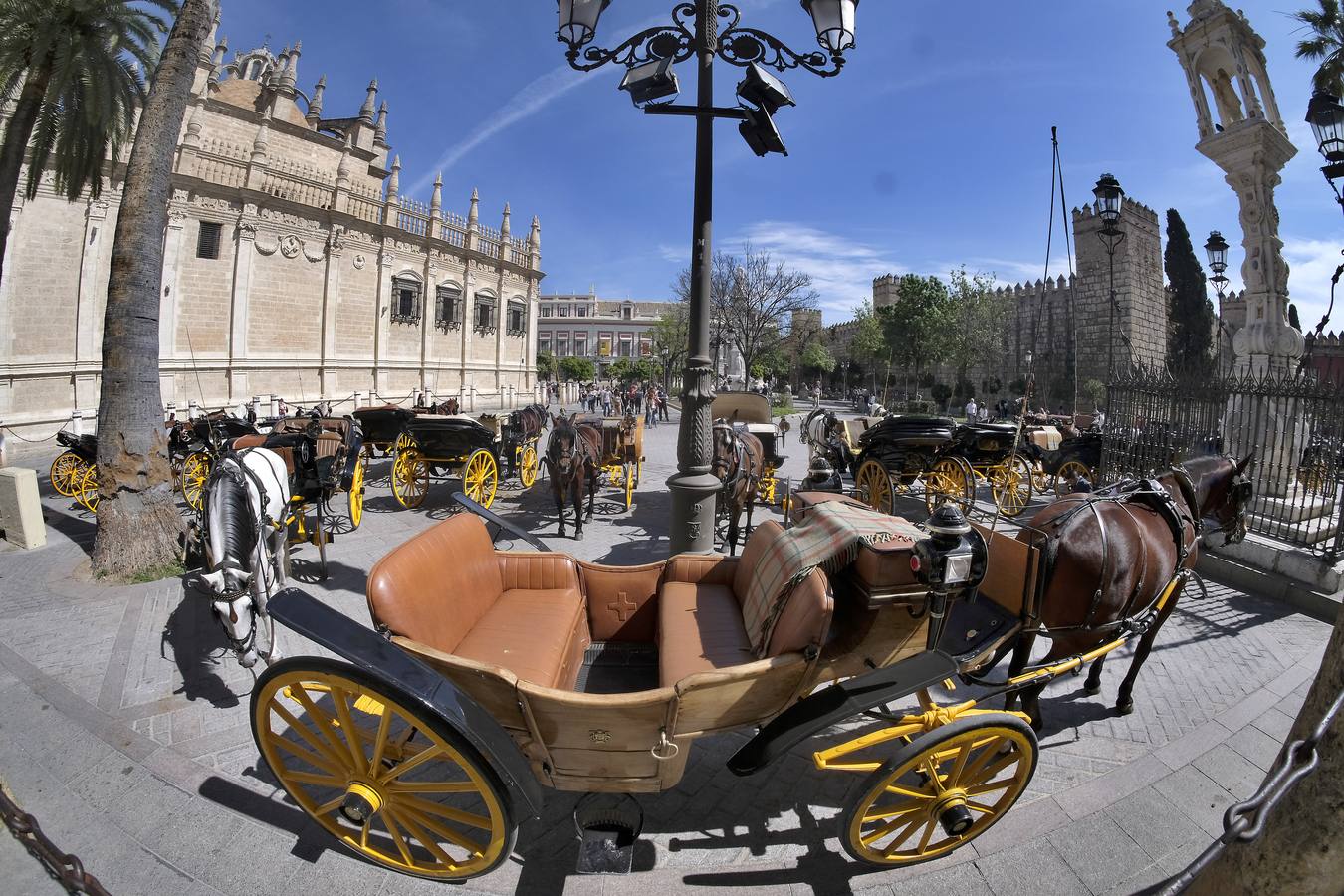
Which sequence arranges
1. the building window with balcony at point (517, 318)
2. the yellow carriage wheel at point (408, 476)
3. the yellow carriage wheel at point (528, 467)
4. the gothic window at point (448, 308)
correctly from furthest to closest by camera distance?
1. the building window with balcony at point (517, 318)
2. the gothic window at point (448, 308)
3. the yellow carriage wheel at point (528, 467)
4. the yellow carriage wheel at point (408, 476)

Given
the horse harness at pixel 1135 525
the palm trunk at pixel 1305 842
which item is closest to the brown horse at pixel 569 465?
the horse harness at pixel 1135 525

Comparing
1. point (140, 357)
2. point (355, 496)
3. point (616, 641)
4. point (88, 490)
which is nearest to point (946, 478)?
point (616, 641)

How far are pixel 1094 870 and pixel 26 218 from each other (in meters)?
25.6

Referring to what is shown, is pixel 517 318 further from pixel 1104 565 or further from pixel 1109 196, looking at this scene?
pixel 1104 565

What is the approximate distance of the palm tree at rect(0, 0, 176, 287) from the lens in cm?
821

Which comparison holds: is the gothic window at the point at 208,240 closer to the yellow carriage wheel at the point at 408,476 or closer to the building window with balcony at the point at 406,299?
the building window with balcony at the point at 406,299

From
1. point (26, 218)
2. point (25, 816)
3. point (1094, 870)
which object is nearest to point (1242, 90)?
point (1094, 870)

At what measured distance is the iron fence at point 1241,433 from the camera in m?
6.41

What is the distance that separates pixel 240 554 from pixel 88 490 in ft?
26.1

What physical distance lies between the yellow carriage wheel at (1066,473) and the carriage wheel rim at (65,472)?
1541 centimetres

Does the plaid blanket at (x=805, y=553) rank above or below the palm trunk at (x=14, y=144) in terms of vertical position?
below

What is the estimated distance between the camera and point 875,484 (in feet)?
26.6

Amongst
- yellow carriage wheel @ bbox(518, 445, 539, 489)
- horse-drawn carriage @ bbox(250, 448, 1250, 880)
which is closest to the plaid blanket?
horse-drawn carriage @ bbox(250, 448, 1250, 880)

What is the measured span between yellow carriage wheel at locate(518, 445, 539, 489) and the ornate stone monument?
1056 cm
